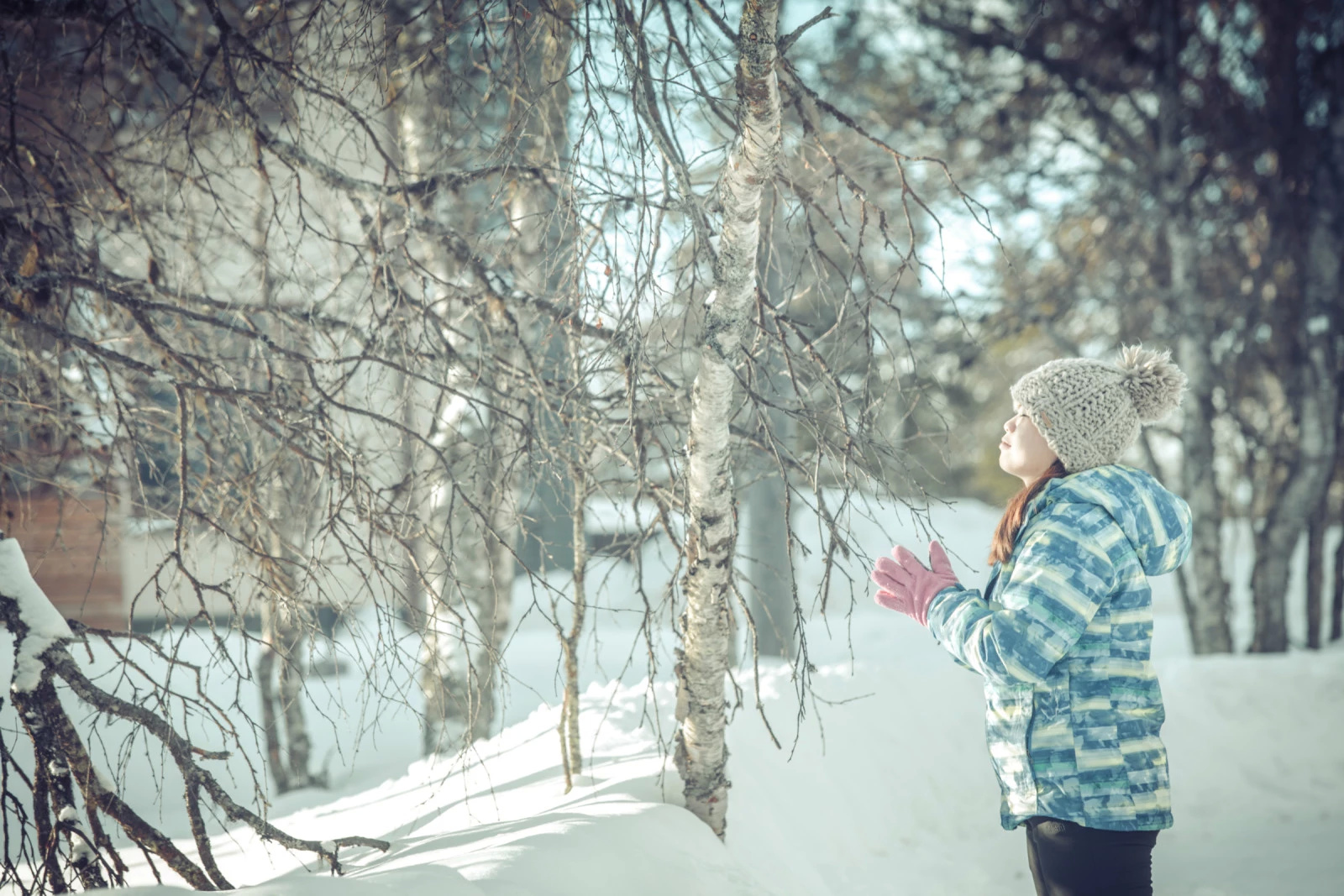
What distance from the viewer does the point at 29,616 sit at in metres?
2.37

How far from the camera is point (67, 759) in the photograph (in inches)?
91.7

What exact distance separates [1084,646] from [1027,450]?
0.49m

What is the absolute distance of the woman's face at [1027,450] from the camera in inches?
85.7

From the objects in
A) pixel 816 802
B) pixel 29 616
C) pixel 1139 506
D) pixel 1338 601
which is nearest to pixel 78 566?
pixel 29 616

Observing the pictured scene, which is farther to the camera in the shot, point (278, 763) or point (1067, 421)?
point (278, 763)

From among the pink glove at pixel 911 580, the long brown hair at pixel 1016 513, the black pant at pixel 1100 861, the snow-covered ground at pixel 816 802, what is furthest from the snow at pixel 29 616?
the black pant at pixel 1100 861

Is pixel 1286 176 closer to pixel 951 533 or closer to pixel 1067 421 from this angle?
pixel 1067 421

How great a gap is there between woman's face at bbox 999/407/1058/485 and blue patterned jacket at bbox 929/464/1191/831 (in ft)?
0.47

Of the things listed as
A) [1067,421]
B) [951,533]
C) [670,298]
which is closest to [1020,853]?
[1067,421]

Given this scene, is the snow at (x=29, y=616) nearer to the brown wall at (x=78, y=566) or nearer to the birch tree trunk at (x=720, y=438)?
the birch tree trunk at (x=720, y=438)

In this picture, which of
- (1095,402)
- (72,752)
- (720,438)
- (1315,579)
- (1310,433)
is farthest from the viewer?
(1315,579)

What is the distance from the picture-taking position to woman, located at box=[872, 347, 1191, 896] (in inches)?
75.3

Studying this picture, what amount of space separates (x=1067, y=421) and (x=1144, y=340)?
6.15 m

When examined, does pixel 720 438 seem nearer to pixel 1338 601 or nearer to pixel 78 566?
pixel 78 566
